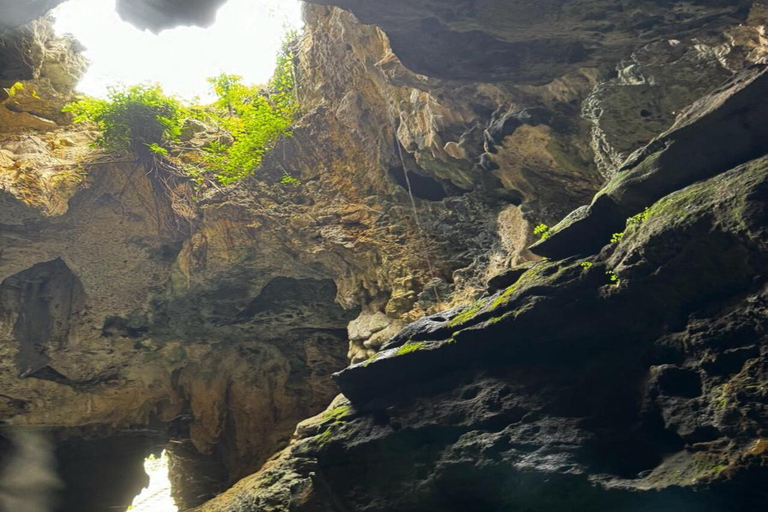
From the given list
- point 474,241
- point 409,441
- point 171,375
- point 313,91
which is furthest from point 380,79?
point 171,375

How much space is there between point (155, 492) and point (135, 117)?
35.1 ft

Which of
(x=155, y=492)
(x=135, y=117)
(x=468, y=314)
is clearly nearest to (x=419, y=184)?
(x=468, y=314)

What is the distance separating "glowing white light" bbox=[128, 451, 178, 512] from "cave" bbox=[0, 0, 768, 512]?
0.23 metres

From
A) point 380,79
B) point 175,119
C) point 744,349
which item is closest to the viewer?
point 744,349

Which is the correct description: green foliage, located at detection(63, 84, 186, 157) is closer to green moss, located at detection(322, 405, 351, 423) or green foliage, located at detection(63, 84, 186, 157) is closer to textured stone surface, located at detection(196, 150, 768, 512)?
green moss, located at detection(322, 405, 351, 423)

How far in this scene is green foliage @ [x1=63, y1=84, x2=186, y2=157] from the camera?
995cm

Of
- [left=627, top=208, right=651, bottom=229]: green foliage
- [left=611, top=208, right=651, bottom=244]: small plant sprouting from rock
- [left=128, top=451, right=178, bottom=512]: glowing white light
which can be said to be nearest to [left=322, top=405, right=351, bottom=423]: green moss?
[left=611, top=208, right=651, bottom=244]: small plant sprouting from rock

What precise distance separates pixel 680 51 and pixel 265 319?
9082mm

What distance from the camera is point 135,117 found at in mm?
10133

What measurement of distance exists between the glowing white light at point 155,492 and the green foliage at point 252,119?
8.59 m

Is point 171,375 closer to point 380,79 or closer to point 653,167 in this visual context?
point 380,79

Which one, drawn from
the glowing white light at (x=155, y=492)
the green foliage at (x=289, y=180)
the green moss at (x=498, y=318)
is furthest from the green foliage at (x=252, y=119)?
the glowing white light at (x=155, y=492)

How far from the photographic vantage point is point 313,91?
10984 mm

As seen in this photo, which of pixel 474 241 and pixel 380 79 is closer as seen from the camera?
pixel 474 241
